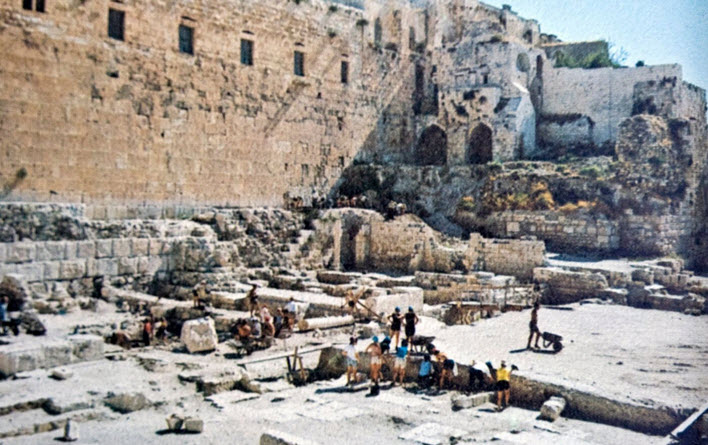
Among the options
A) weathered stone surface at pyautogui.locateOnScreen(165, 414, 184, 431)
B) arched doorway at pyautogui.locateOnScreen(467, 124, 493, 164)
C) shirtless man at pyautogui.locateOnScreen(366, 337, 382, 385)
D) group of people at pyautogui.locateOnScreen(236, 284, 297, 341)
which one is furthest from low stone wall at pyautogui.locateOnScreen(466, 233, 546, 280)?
weathered stone surface at pyautogui.locateOnScreen(165, 414, 184, 431)

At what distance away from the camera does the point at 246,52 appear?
22.7 meters

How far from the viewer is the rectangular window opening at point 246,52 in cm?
2253

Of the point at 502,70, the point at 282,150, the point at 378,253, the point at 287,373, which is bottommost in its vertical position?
the point at 287,373

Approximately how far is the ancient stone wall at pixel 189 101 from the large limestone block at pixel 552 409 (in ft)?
41.8

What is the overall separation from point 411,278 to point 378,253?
3156 mm

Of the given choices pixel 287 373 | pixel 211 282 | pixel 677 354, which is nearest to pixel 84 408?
pixel 287 373

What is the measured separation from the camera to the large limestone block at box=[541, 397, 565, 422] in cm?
934

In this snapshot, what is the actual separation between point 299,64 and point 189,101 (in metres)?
5.08

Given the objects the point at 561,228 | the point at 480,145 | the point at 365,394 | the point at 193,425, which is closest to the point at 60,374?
the point at 193,425

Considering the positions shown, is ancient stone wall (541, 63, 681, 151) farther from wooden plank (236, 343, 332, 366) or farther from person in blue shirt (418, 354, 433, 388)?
person in blue shirt (418, 354, 433, 388)

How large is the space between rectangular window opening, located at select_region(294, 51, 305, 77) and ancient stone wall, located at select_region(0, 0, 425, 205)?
0.18 meters

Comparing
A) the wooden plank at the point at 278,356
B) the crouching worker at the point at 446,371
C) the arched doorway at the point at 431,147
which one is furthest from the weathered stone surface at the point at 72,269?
the arched doorway at the point at 431,147

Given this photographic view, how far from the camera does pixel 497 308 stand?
1633 cm

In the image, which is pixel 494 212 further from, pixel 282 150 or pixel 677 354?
pixel 677 354
